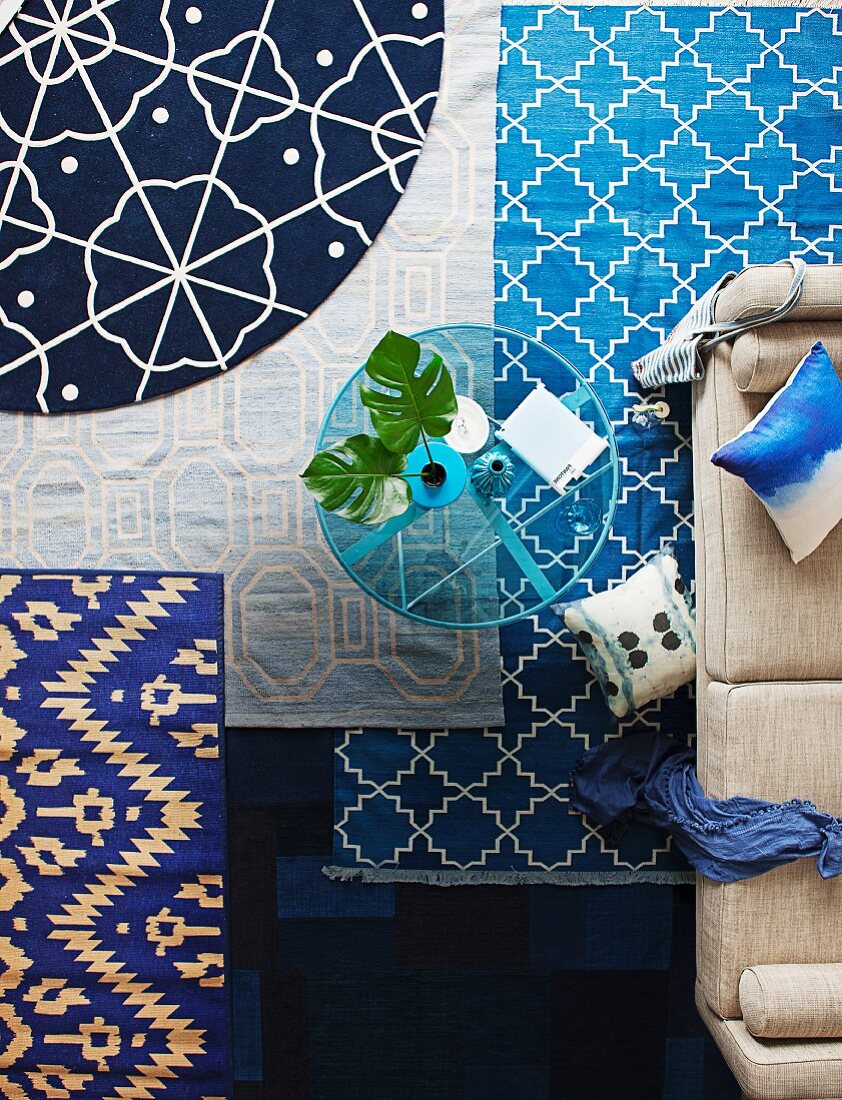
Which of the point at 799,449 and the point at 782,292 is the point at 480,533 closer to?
the point at 799,449

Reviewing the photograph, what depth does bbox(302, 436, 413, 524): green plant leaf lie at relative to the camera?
5.26ft

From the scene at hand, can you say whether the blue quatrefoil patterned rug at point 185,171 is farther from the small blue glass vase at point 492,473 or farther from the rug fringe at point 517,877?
the rug fringe at point 517,877

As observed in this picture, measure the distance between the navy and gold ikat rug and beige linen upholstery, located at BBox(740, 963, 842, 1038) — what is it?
127cm

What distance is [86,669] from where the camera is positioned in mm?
2266

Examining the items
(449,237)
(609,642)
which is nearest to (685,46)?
(449,237)

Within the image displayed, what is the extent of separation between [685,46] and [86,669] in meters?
2.18

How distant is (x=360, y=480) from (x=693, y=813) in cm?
104

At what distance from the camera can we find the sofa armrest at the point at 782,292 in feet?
5.78

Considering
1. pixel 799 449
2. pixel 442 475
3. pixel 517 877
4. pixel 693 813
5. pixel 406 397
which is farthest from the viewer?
pixel 517 877

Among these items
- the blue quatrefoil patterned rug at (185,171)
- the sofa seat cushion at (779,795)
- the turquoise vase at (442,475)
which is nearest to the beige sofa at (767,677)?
the sofa seat cushion at (779,795)

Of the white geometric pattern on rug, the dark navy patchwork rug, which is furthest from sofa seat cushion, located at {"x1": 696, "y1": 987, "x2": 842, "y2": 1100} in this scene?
the white geometric pattern on rug

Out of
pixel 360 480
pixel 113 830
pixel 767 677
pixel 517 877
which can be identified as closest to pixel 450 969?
pixel 517 877

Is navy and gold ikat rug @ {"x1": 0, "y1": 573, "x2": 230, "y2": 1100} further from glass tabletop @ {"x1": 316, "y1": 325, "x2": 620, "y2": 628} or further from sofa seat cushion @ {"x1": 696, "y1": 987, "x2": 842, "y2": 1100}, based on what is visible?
sofa seat cushion @ {"x1": 696, "y1": 987, "x2": 842, "y2": 1100}

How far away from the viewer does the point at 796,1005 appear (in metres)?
1.75
